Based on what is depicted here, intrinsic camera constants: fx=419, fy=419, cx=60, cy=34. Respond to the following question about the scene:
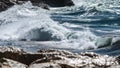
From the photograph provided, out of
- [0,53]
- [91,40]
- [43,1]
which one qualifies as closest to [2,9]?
[43,1]

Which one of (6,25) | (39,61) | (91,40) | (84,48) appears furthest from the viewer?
(6,25)

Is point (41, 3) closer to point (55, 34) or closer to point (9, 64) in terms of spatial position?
point (55, 34)

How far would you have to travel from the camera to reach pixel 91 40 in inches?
577

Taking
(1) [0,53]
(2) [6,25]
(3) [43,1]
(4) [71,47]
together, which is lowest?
Result: (3) [43,1]

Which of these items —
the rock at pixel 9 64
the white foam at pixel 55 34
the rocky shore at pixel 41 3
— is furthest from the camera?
the rocky shore at pixel 41 3

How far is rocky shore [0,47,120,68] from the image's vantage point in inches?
170

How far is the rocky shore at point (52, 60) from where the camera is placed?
4.32m

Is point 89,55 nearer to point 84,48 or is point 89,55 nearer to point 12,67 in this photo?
point 12,67

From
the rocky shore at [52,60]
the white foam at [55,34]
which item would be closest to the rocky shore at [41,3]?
the white foam at [55,34]

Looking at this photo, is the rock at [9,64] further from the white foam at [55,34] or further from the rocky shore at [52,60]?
the white foam at [55,34]

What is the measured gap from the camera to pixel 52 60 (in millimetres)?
4523

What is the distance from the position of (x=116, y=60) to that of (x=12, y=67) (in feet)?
4.00

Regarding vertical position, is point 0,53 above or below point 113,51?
above

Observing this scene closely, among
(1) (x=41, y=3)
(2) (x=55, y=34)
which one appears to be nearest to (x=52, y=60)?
(2) (x=55, y=34)
